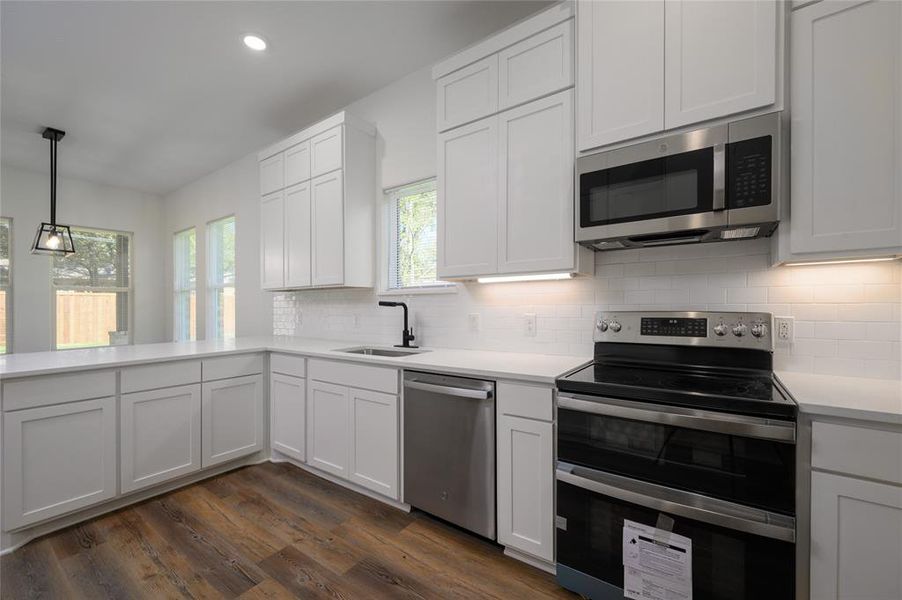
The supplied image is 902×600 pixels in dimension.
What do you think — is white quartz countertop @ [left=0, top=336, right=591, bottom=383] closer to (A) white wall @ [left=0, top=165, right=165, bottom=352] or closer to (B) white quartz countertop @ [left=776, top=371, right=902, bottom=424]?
(B) white quartz countertop @ [left=776, top=371, right=902, bottom=424]

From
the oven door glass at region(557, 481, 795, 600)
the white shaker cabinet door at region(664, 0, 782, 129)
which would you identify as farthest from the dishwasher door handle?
the white shaker cabinet door at region(664, 0, 782, 129)

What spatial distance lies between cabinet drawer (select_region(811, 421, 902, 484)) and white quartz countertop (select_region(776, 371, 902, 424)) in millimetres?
45

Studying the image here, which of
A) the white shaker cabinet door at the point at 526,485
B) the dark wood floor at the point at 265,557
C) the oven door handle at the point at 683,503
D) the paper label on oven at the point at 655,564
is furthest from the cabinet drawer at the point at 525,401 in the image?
the dark wood floor at the point at 265,557

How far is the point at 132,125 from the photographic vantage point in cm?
376

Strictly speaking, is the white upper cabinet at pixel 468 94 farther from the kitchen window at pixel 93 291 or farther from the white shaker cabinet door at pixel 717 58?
the kitchen window at pixel 93 291

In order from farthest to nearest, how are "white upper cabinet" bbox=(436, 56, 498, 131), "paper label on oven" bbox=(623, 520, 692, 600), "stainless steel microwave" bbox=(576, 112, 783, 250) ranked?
1. "white upper cabinet" bbox=(436, 56, 498, 131)
2. "stainless steel microwave" bbox=(576, 112, 783, 250)
3. "paper label on oven" bbox=(623, 520, 692, 600)

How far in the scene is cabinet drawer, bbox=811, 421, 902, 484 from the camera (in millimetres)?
1121

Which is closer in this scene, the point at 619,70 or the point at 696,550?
the point at 696,550

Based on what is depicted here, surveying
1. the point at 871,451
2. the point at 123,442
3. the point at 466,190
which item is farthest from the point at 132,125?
the point at 871,451

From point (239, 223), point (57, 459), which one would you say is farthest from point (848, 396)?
point (239, 223)

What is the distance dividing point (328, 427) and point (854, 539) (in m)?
2.47

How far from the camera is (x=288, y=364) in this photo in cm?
289

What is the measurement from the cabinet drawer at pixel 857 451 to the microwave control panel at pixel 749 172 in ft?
2.59

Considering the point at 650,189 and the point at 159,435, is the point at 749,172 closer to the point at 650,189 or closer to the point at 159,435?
the point at 650,189
